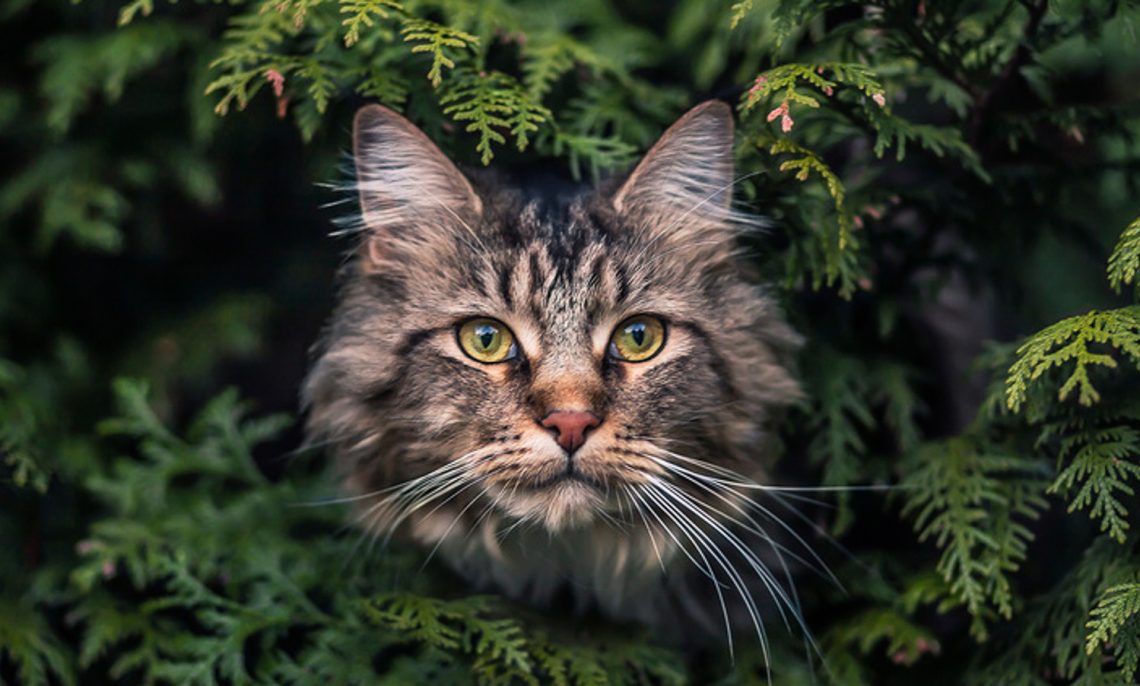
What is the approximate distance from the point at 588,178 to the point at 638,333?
52 cm

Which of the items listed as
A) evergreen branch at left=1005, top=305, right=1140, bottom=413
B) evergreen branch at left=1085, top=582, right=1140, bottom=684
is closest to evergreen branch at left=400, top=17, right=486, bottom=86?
evergreen branch at left=1005, top=305, right=1140, bottom=413

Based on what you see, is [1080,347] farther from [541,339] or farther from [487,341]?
[487,341]

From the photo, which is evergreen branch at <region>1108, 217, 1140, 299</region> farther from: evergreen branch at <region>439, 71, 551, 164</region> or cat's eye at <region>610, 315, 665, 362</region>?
evergreen branch at <region>439, 71, 551, 164</region>

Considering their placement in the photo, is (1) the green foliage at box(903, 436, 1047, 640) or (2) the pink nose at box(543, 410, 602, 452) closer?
(2) the pink nose at box(543, 410, 602, 452)

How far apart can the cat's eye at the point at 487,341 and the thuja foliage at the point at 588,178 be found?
314mm

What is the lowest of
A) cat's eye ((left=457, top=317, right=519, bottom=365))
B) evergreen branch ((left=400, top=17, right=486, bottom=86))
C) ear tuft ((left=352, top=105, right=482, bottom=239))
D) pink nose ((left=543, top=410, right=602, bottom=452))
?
pink nose ((left=543, top=410, right=602, bottom=452))

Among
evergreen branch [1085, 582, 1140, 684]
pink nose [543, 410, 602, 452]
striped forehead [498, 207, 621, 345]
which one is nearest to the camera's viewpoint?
evergreen branch [1085, 582, 1140, 684]

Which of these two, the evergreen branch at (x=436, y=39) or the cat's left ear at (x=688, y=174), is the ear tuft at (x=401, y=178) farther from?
the cat's left ear at (x=688, y=174)

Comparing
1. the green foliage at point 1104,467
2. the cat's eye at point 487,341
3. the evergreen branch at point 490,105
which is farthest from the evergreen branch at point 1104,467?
the evergreen branch at point 490,105

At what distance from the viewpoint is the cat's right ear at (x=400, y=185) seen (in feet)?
6.73

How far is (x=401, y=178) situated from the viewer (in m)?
2.12

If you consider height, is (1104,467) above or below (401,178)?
below

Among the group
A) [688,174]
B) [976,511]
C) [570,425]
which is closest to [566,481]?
[570,425]

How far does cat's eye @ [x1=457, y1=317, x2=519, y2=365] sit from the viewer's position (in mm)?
2029
